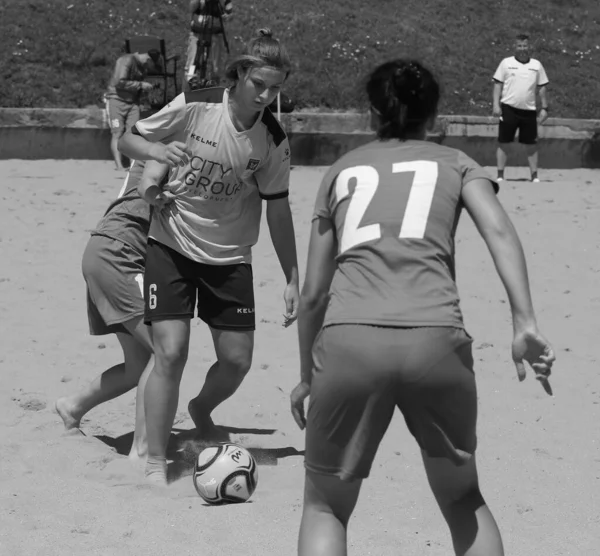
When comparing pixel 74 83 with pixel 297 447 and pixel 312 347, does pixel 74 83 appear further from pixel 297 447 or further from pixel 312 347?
pixel 312 347

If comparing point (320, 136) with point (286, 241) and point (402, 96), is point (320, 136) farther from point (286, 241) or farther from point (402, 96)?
point (402, 96)

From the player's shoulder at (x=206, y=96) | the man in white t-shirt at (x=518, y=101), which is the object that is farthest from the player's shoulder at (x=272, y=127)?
the man in white t-shirt at (x=518, y=101)

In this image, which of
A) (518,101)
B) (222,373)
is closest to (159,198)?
(222,373)

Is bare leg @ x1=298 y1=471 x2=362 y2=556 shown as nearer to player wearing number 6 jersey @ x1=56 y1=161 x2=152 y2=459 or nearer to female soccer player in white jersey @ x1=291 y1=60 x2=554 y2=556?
female soccer player in white jersey @ x1=291 y1=60 x2=554 y2=556

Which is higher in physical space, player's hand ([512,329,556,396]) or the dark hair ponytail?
the dark hair ponytail

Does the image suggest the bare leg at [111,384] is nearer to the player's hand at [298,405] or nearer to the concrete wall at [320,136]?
the player's hand at [298,405]

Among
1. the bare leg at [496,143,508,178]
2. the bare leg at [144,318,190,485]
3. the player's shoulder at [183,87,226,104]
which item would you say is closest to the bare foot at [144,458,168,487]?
the bare leg at [144,318,190,485]

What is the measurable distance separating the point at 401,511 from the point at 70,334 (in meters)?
3.35

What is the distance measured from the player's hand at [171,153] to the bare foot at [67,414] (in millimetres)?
1602

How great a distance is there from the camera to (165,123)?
4.97 m

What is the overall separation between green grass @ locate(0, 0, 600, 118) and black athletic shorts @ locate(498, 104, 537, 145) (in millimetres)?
2712

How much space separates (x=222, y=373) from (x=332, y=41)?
1254 cm

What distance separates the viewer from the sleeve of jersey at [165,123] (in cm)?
496

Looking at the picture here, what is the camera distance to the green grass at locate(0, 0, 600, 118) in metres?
16.1
